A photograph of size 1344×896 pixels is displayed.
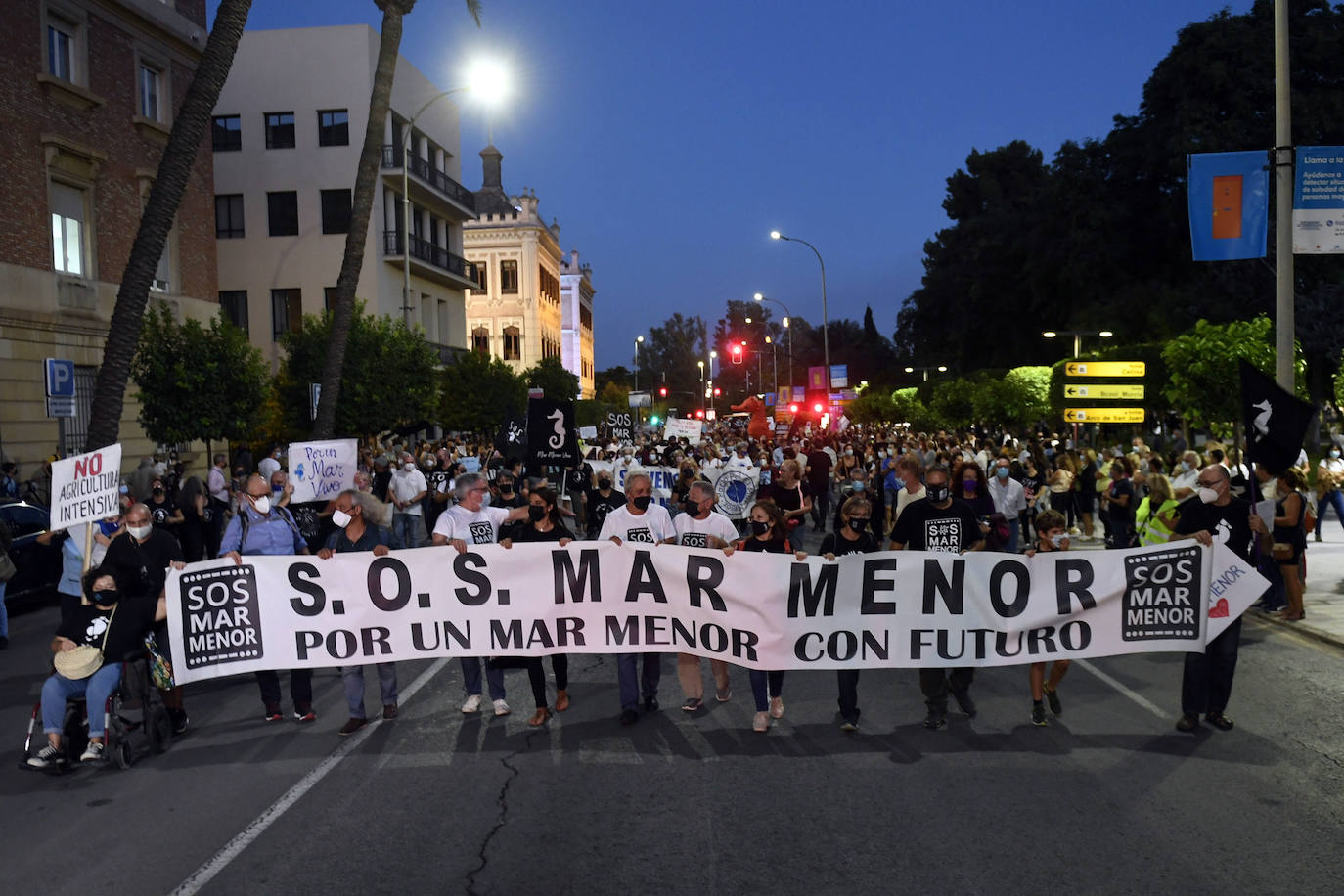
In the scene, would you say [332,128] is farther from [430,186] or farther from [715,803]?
[715,803]

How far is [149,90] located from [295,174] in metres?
17.0

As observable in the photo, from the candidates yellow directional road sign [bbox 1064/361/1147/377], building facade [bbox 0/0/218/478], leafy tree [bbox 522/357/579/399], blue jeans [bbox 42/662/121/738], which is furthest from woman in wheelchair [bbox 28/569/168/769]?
leafy tree [bbox 522/357/579/399]

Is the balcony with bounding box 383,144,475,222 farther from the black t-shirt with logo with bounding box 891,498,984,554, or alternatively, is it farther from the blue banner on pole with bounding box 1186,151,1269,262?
the black t-shirt with logo with bounding box 891,498,984,554

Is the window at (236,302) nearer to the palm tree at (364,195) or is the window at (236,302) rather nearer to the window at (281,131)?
the window at (281,131)

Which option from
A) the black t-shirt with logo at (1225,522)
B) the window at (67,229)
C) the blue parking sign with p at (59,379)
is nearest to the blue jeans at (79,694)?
the black t-shirt with logo at (1225,522)

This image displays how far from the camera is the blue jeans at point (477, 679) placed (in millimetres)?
8891

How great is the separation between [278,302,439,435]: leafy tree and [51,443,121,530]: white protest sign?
25661mm

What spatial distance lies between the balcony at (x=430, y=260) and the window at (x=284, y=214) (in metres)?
3.56

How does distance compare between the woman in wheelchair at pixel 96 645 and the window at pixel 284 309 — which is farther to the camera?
the window at pixel 284 309

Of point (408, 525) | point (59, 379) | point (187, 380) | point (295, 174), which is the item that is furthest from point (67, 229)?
point (295, 174)

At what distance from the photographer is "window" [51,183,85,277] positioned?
25922 millimetres

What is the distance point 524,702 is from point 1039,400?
133ft

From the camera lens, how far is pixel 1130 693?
934cm

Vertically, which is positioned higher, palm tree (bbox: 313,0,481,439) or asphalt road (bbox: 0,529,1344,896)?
palm tree (bbox: 313,0,481,439)
